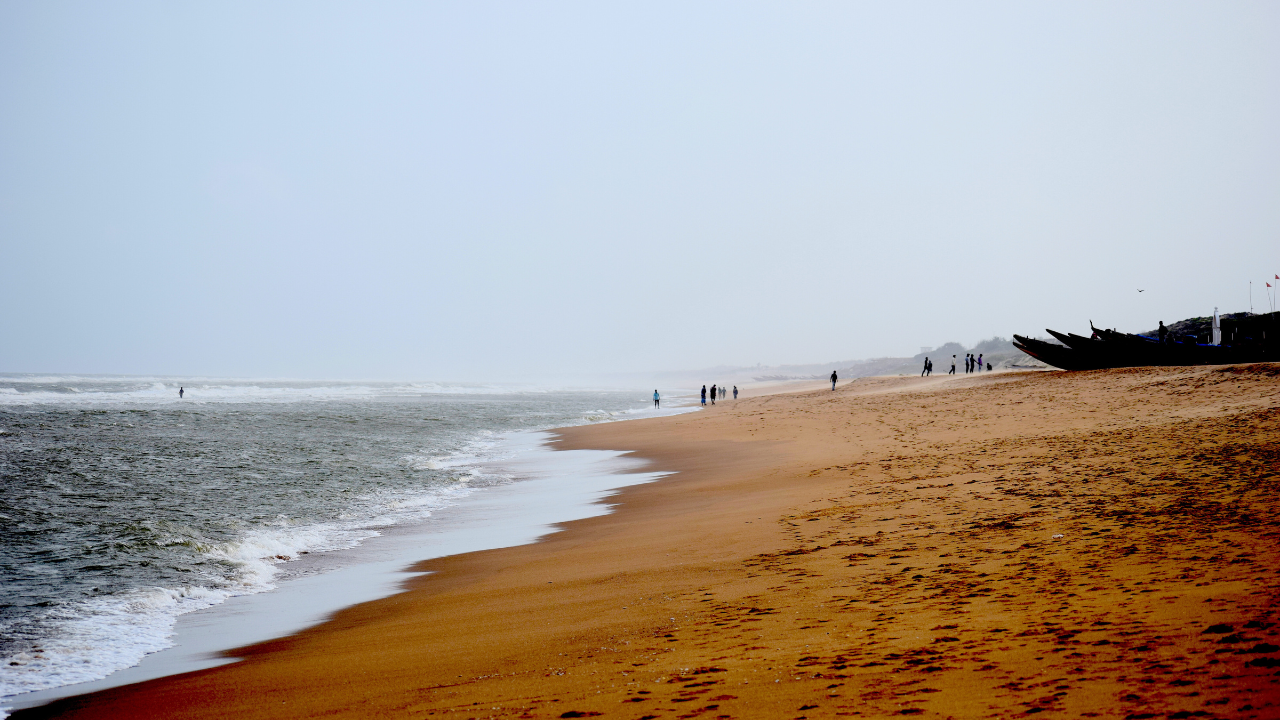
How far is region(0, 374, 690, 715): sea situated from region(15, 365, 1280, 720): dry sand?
1.96 metres

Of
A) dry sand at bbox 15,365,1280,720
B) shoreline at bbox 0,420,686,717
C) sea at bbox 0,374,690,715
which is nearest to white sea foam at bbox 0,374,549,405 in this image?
sea at bbox 0,374,690,715

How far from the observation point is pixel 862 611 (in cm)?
595

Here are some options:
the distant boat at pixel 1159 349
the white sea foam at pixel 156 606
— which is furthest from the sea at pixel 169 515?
the distant boat at pixel 1159 349

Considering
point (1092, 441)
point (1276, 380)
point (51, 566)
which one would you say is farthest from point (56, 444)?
point (1276, 380)

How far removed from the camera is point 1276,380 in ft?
68.9

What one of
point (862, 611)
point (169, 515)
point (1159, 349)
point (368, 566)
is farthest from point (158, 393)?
point (862, 611)

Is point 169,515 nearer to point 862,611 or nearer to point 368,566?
point 368,566

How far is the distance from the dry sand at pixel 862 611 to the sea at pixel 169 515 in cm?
196

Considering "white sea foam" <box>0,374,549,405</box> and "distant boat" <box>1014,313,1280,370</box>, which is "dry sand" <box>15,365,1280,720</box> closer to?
"distant boat" <box>1014,313,1280,370</box>

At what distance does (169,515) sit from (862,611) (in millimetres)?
12830

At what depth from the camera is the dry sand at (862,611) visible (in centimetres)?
412

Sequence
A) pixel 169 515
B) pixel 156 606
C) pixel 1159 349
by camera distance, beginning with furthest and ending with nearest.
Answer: pixel 1159 349
pixel 169 515
pixel 156 606

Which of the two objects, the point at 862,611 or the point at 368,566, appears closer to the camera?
the point at 862,611

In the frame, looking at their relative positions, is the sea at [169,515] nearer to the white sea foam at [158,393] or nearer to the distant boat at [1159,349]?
the distant boat at [1159,349]
